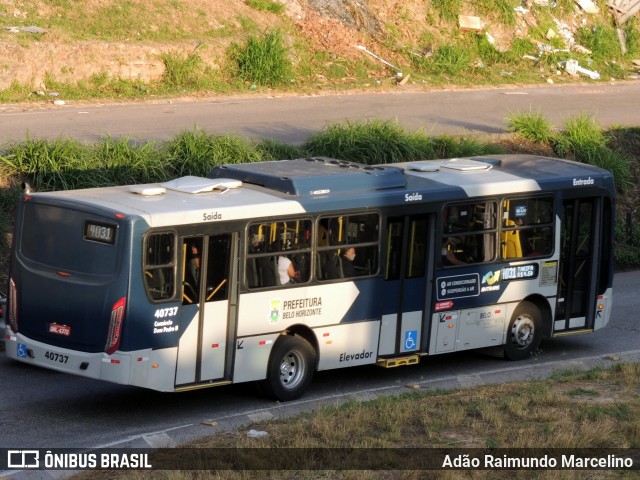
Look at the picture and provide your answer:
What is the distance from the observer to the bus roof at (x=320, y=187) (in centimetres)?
1313

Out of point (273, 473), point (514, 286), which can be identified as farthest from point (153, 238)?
point (514, 286)

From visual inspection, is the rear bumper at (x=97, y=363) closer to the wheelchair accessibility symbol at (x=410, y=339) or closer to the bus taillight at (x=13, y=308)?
the bus taillight at (x=13, y=308)

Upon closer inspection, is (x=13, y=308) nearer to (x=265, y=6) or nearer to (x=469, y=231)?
(x=469, y=231)

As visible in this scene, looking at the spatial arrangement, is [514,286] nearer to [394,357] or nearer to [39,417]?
[394,357]

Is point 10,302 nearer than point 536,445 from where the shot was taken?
No

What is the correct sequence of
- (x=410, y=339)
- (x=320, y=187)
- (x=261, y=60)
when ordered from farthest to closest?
(x=261, y=60) < (x=410, y=339) < (x=320, y=187)

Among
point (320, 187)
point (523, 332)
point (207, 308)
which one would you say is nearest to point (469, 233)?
point (523, 332)

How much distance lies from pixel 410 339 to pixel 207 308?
129 inches

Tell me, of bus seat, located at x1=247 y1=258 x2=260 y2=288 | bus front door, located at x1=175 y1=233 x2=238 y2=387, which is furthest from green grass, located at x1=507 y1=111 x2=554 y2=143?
bus front door, located at x1=175 y1=233 x2=238 y2=387

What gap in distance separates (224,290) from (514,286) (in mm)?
4820

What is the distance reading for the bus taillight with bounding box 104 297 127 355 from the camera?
1249cm

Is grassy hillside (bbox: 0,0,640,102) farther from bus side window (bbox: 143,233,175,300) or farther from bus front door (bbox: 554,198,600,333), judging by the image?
bus side window (bbox: 143,233,175,300)

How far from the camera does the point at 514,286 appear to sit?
16.5 metres

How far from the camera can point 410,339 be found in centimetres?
1540
